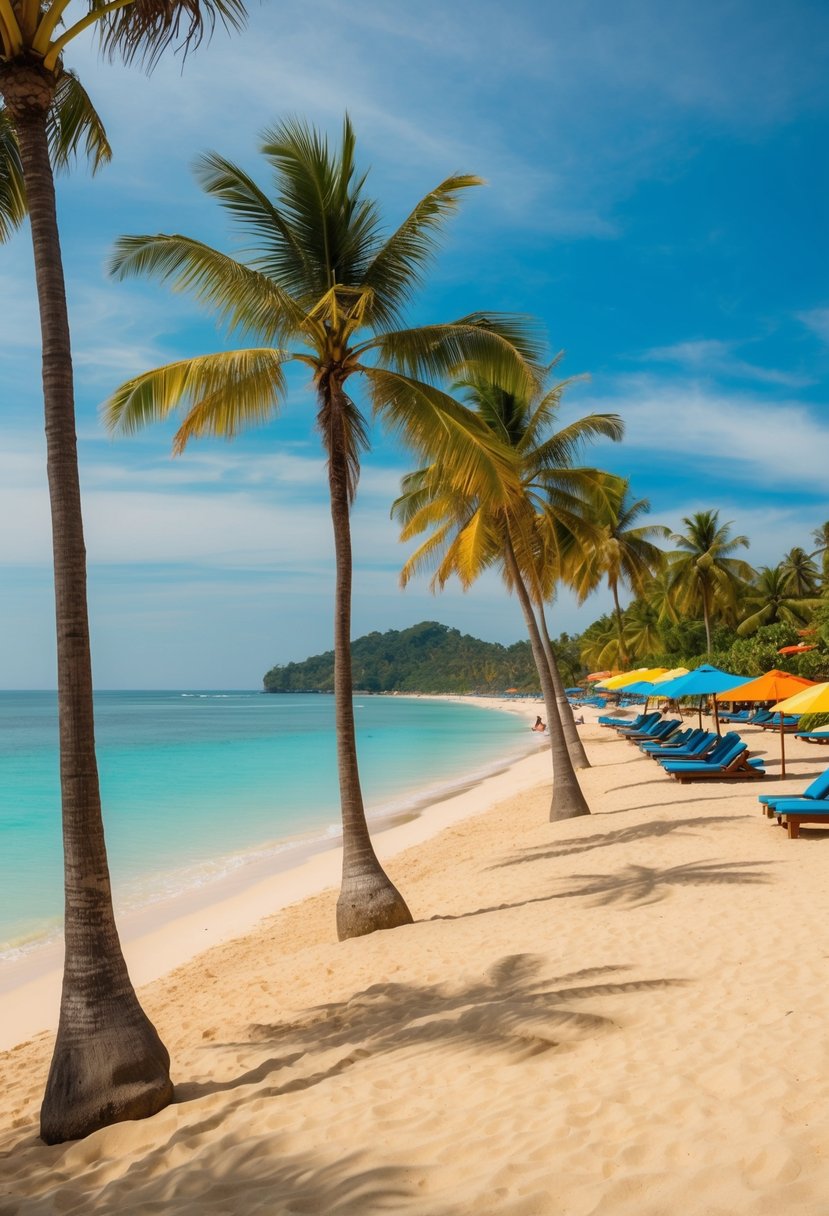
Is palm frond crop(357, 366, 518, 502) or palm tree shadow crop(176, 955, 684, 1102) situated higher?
palm frond crop(357, 366, 518, 502)

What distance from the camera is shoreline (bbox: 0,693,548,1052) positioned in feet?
29.5

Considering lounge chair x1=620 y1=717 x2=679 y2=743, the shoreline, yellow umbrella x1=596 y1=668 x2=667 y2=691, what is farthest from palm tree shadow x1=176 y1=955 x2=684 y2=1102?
yellow umbrella x1=596 y1=668 x2=667 y2=691

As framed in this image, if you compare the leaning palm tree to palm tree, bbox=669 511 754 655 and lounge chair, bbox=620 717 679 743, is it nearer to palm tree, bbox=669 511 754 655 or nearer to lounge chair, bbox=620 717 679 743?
lounge chair, bbox=620 717 679 743

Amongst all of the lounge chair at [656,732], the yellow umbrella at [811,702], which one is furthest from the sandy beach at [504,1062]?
Result: the lounge chair at [656,732]

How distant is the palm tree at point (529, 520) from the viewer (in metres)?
14.0

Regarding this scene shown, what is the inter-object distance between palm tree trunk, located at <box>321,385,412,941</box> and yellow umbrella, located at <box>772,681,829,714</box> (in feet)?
21.5

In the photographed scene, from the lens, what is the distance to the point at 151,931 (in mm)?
11375

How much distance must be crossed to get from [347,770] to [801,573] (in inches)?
2029

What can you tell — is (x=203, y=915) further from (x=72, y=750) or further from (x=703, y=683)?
(x=703, y=683)

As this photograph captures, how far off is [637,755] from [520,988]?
1944cm

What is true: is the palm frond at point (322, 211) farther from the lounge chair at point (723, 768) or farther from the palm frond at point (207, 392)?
the lounge chair at point (723, 768)

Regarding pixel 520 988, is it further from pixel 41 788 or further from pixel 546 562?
pixel 41 788

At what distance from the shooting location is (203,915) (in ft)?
39.5

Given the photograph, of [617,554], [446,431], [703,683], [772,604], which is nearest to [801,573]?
[772,604]
